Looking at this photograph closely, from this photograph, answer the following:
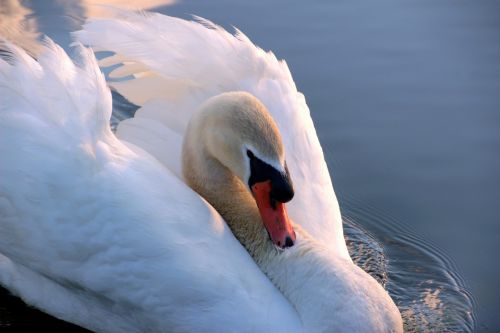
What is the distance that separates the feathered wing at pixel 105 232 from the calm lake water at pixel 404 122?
59cm

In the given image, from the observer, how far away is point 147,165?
5387 millimetres

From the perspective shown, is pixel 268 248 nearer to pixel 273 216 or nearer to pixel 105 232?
pixel 273 216

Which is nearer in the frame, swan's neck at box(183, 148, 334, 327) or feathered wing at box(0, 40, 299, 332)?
Answer: feathered wing at box(0, 40, 299, 332)

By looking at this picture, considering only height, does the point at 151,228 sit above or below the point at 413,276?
above

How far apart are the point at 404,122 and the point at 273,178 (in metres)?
3.14

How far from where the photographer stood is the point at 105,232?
16.5 feet

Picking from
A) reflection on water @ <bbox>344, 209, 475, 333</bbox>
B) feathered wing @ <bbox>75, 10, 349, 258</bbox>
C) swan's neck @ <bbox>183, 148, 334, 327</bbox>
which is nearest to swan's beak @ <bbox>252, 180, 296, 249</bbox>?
swan's neck @ <bbox>183, 148, 334, 327</bbox>

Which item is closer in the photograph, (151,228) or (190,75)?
(151,228)

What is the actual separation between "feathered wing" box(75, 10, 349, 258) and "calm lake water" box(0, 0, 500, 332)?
852 mm

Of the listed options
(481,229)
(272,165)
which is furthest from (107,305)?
(481,229)

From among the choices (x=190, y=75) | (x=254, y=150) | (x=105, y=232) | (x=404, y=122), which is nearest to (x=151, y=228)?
(x=105, y=232)

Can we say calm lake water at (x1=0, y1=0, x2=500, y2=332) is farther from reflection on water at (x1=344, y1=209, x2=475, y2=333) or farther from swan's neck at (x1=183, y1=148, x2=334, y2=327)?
swan's neck at (x1=183, y1=148, x2=334, y2=327)

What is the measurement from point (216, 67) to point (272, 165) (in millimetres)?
1560

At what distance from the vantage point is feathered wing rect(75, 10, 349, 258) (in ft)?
20.3
